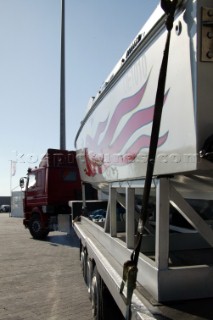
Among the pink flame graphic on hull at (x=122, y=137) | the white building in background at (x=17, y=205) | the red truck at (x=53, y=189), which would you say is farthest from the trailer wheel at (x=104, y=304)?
the white building in background at (x=17, y=205)

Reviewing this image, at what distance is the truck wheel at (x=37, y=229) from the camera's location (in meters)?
15.0

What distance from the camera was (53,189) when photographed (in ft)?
48.4

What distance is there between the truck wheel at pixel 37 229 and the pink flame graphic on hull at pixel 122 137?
8867 mm

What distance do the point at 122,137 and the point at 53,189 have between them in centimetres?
1069

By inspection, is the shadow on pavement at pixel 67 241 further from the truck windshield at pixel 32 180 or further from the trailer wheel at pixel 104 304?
the trailer wheel at pixel 104 304

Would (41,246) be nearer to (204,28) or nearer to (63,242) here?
(63,242)

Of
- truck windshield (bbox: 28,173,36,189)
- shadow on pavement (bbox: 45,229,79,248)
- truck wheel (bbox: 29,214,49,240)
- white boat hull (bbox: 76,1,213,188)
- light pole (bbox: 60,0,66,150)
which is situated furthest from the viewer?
light pole (bbox: 60,0,66,150)

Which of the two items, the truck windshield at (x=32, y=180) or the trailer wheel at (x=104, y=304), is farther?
the truck windshield at (x=32, y=180)

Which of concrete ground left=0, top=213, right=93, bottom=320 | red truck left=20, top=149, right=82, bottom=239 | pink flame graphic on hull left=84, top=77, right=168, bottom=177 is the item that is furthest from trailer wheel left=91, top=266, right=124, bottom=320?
red truck left=20, top=149, right=82, bottom=239

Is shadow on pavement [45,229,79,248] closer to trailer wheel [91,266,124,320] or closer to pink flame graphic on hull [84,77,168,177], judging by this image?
pink flame graphic on hull [84,77,168,177]

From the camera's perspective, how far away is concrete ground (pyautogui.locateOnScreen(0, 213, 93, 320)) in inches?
227

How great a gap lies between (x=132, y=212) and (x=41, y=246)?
30.9ft

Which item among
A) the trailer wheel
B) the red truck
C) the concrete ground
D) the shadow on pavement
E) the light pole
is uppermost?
the light pole

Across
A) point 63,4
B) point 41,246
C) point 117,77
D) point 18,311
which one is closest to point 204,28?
point 117,77
